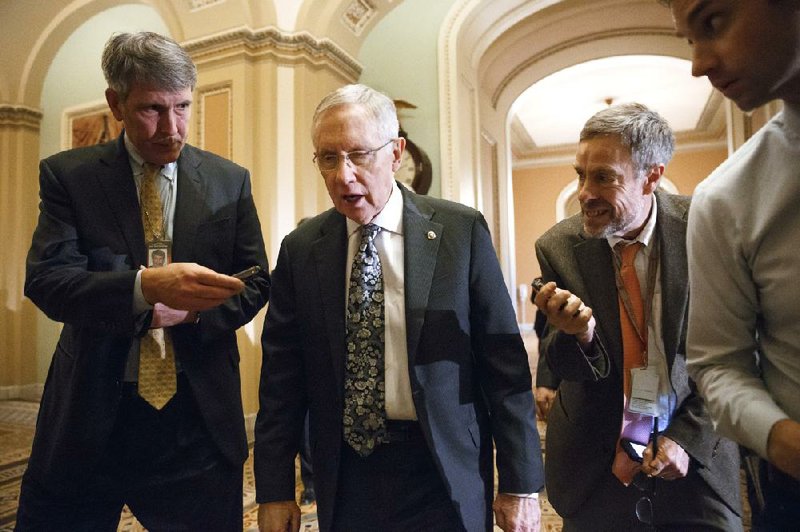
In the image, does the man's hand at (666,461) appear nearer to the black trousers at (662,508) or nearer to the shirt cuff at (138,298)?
the black trousers at (662,508)

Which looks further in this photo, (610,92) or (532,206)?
(532,206)

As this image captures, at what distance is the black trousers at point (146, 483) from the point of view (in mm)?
1401

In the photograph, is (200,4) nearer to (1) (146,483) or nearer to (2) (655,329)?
(1) (146,483)

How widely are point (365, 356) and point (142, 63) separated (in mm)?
889

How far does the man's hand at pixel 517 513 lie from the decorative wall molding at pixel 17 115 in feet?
26.2

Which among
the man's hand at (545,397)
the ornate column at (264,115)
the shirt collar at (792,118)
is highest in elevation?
the ornate column at (264,115)

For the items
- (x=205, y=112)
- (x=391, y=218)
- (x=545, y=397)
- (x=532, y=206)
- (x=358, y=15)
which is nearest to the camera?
(x=391, y=218)

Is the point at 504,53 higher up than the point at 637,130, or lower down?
higher up

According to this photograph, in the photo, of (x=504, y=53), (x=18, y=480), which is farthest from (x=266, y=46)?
(x=18, y=480)

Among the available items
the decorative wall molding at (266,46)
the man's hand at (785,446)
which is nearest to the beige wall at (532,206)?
the decorative wall molding at (266,46)

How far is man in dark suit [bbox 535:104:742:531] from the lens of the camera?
1469mm

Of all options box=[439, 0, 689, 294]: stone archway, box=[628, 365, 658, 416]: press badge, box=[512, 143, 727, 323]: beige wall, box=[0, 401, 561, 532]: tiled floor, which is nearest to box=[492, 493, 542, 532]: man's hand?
box=[628, 365, 658, 416]: press badge

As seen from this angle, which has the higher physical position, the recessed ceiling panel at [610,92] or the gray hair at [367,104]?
the recessed ceiling panel at [610,92]

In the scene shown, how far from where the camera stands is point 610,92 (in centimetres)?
1027
